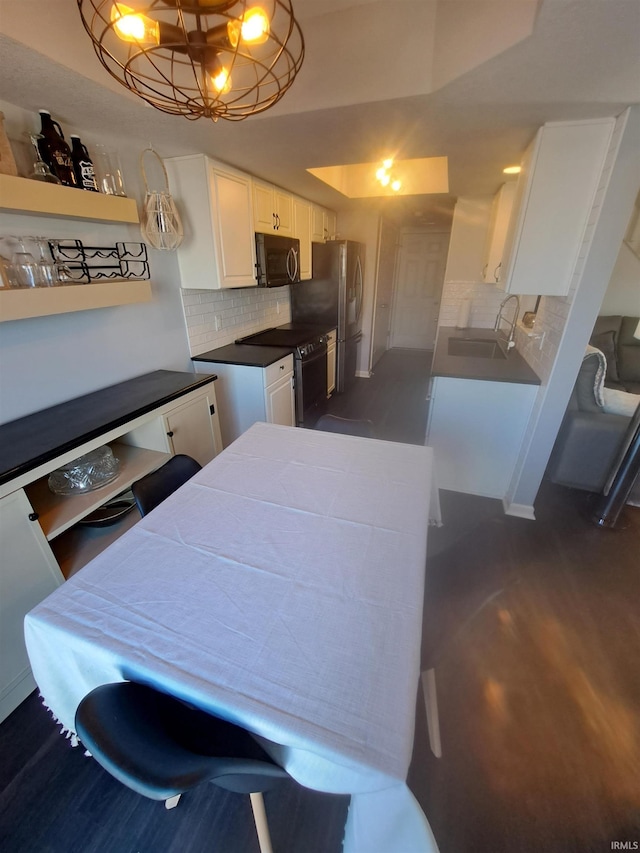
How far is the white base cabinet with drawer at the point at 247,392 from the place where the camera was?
2.62 metres

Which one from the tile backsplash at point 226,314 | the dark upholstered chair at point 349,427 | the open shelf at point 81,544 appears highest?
the tile backsplash at point 226,314

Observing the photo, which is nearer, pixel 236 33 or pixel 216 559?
pixel 236 33

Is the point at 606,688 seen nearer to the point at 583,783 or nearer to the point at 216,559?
the point at 583,783

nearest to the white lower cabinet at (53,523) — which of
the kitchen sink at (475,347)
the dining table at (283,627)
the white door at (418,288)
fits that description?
the dining table at (283,627)

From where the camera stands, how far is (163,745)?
25.8 inches

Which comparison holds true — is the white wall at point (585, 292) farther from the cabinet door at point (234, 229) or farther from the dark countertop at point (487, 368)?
the cabinet door at point (234, 229)

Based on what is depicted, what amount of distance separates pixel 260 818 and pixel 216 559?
2.27 feet

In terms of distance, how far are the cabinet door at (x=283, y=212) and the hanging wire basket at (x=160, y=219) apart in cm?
103

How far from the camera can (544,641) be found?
5.14ft

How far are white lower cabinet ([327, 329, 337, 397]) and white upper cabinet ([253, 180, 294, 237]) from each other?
111cm

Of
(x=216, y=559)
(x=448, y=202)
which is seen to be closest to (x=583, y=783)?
(x=216, y=559)

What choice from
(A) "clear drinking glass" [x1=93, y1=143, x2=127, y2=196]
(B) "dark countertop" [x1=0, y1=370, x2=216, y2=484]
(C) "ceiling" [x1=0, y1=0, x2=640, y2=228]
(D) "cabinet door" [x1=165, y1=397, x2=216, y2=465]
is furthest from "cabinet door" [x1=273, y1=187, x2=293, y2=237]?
(D) "cabinet door" [x1=165, y1=397, x2=216, y2=465]

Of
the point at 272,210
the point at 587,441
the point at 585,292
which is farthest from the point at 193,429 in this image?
the point at 587,441

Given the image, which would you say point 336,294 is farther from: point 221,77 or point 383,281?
point 221,77
